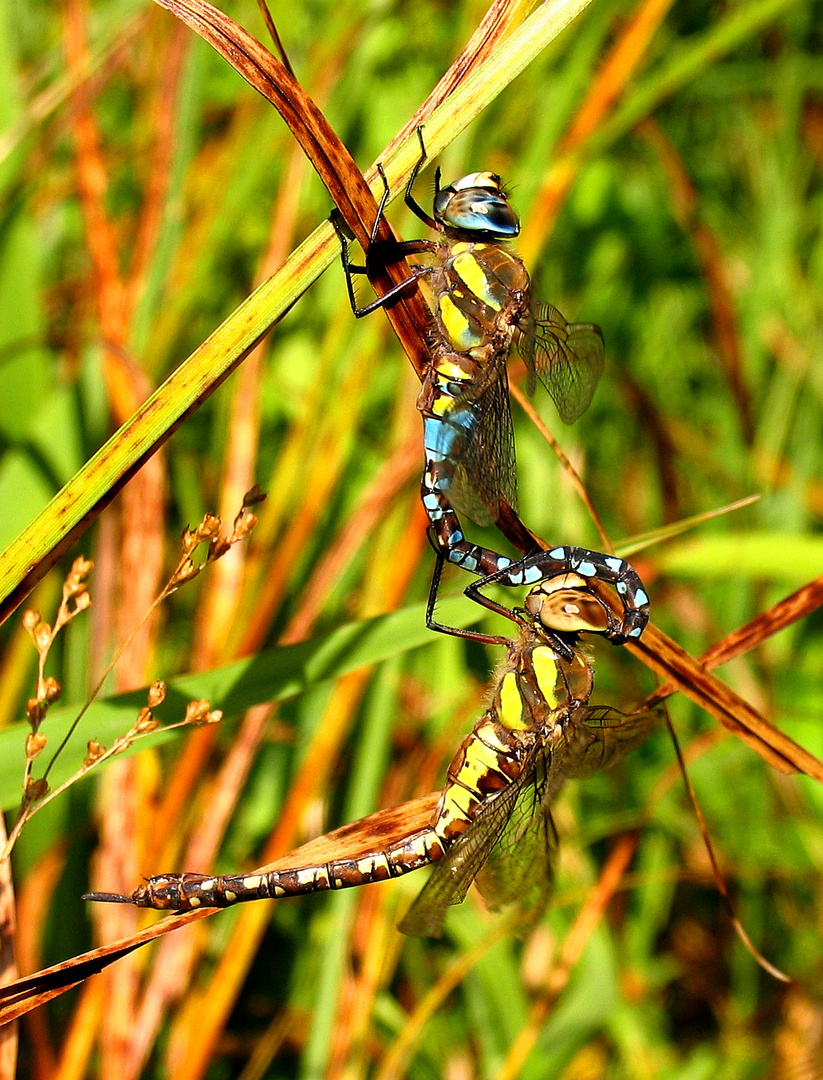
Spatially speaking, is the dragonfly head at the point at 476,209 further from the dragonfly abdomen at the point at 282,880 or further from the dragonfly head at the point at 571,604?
the dragonfly abdomen at the point at 282,880

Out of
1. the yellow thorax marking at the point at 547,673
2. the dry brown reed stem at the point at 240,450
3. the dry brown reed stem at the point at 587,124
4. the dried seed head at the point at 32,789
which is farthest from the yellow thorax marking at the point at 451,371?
the dry brown reed stem at the point at 587,124

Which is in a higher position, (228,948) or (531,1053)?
(228,948)

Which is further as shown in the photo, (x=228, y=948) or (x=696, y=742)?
(x=696, y=742)

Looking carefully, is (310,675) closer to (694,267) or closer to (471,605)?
(471,605)

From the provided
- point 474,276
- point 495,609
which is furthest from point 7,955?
point 474,276

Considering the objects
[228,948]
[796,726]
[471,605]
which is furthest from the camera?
[796,726]

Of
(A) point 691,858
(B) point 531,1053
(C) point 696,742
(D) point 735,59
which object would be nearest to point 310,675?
(B) point 531,1053

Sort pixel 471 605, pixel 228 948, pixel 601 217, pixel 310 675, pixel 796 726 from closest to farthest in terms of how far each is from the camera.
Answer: pixel 310 675 → pixel 471 605 → pixel 228 948 → pixel 796 726 → pixel 601 217

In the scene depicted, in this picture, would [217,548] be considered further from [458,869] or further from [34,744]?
[458,869]
